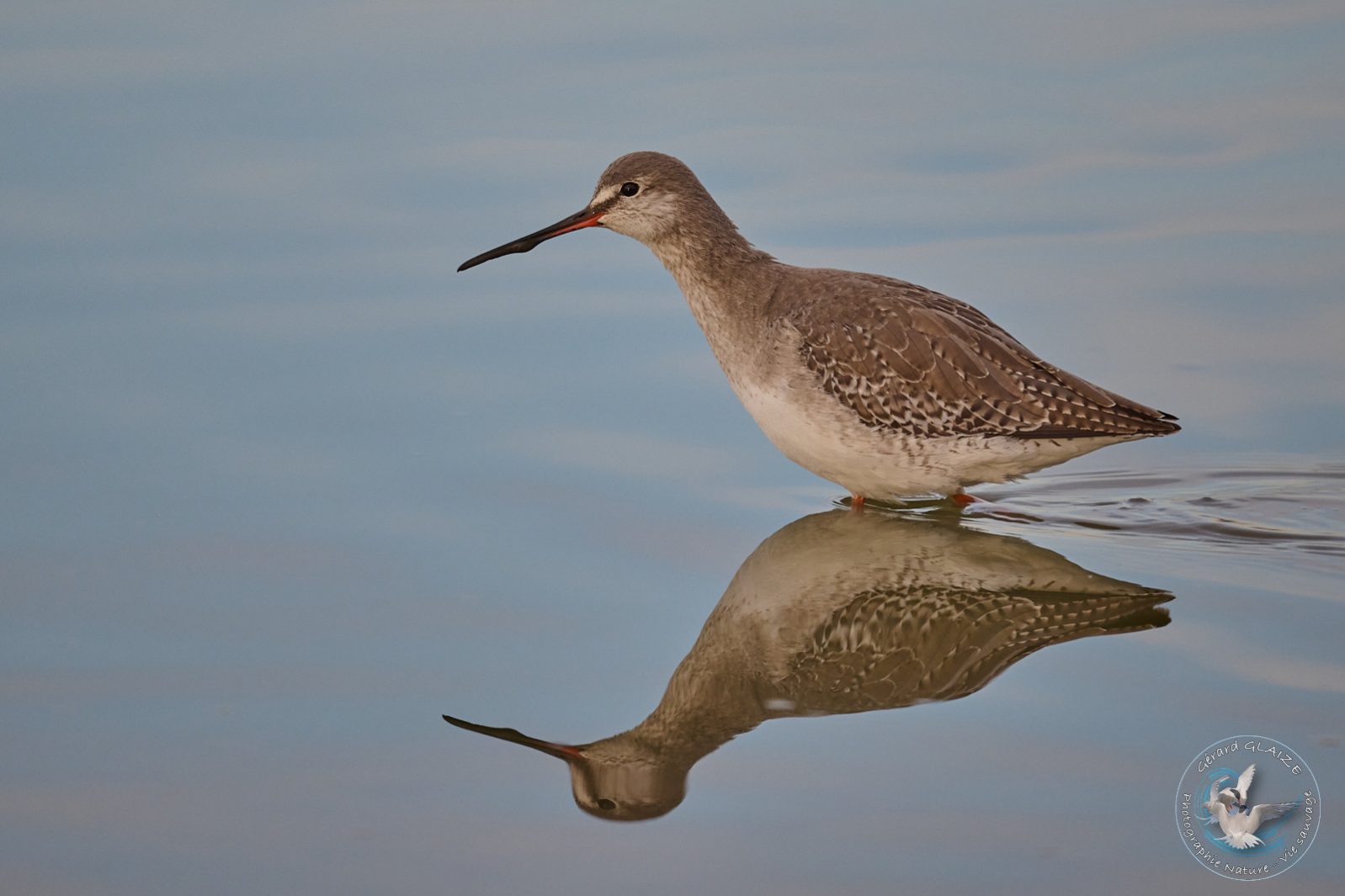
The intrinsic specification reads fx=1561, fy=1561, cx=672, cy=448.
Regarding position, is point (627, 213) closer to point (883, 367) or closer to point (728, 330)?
point (728, 330)

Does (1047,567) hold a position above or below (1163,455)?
below

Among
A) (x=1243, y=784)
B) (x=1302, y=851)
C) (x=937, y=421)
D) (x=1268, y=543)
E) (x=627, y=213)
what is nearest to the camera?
(x=1302, y=851)

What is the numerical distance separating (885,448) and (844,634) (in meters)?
1.86

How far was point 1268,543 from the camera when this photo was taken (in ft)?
27.6

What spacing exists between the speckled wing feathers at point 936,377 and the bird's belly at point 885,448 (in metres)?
0.07

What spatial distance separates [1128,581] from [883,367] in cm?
201

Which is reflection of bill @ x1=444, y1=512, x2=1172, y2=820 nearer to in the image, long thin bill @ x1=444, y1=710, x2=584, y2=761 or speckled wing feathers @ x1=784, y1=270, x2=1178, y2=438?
long thin bill @ x1=444, y1=710, x2=584, y2=761

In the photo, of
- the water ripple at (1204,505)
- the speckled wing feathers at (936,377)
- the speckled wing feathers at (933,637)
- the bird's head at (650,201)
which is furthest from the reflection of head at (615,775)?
the bird's head at (650,201)

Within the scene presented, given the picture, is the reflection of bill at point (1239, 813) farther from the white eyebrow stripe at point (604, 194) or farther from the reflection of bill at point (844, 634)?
the white eyebrow stripe at point (604, 194)

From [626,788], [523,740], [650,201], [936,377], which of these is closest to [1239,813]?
[626,788]

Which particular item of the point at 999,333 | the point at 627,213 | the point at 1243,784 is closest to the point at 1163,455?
the point at 999,333

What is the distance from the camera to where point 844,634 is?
735cm

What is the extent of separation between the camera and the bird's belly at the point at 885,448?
29.3 feet

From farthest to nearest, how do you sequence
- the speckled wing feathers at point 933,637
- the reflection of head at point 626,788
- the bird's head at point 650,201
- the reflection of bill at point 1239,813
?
1. the bird's head at point 650,201
2. the speckled wing feathers at point 933,637
3. the reflection of head at point 626,788
4. the reflection of bill at point 1239,813
